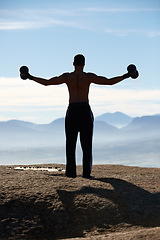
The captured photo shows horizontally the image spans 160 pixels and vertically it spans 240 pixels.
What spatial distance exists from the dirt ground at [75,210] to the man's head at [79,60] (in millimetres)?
2121

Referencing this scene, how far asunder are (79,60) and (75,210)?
2.81m

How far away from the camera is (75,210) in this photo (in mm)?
5551

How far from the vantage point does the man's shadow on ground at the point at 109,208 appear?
213 inches

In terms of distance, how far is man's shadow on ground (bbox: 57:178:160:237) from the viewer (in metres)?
5.40

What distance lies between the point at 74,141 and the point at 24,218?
2.13 m

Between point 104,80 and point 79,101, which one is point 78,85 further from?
point 104,80

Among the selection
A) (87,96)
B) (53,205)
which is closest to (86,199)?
(53,205)

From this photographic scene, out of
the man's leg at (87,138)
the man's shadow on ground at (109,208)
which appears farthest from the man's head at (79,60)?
the man's shadow on ground at (109,208)

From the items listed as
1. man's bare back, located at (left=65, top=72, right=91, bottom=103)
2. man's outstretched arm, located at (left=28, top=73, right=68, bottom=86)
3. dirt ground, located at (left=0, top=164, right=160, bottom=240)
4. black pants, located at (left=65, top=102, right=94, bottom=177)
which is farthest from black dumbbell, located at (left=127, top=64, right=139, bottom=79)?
dirt ground, located at (left=0, top=164, right=160, bottom=240)

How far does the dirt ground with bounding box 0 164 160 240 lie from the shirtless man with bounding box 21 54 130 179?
78 cm

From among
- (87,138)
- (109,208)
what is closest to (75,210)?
(109,208)

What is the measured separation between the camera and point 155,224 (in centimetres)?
544

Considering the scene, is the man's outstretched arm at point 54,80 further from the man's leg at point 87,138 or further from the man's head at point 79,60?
the man's leg at point 87,138

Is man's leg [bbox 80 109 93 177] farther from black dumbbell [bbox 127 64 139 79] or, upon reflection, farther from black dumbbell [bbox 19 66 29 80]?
black dumbbell [bbox 19 66 29 80]
